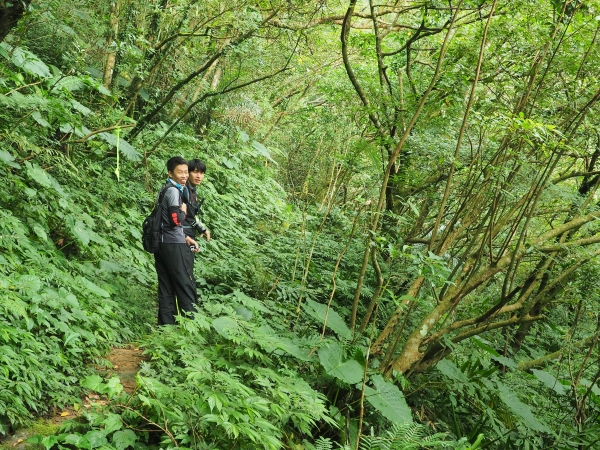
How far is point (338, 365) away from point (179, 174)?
224 centimetres

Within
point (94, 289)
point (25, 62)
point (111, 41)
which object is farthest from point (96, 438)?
point (111, 41)

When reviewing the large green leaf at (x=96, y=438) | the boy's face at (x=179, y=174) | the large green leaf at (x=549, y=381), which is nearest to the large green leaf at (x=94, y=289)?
the boy's face at (x=179, y=174)

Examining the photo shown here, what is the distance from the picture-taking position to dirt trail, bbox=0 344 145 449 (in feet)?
9.59

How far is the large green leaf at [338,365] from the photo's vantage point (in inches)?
151

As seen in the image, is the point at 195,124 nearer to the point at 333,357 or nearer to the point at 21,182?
the point at 21,182

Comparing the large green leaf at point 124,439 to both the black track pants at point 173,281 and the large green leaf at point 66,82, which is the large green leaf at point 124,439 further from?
the large green leaf at point 66,82

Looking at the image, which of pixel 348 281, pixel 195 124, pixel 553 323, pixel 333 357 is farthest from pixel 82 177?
pixel 553 323

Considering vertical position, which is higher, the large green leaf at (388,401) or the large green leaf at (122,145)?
the large green leaf at (122,145)

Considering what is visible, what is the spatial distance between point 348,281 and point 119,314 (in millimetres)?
2662

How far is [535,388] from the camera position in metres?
5.86

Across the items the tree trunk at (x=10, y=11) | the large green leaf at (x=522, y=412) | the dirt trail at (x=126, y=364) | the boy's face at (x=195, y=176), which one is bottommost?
the dirt trail at (x=126, y=364)

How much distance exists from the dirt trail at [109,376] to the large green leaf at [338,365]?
4.67 ft

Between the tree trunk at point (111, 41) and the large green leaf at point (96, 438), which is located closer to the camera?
the large green leaf at point (96, 438)

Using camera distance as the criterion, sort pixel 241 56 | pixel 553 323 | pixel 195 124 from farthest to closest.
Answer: pixel 195 124 < pixel 241 56 < pixel 553 323
